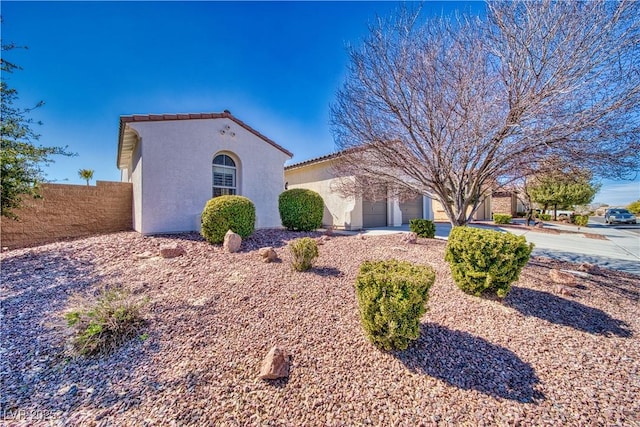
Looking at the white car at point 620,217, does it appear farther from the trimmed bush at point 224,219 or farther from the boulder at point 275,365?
the boulder at point 275,365

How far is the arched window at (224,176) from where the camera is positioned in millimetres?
10312

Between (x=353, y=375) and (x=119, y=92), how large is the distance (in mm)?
12112

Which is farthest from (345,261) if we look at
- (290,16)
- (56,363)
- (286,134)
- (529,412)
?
(286,134)

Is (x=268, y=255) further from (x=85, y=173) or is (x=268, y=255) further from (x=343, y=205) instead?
(x=85, y=173)

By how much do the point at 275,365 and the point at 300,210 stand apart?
7.52 metres

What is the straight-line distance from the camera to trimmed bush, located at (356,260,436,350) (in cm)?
278

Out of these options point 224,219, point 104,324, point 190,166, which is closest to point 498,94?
point 224,219

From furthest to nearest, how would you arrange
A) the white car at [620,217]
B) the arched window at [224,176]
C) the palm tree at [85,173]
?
the palm tree at [85,173] → the white car at [620,217] → the arched window at [224,176]

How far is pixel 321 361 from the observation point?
2.88m

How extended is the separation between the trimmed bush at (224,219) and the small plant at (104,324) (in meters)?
3.84

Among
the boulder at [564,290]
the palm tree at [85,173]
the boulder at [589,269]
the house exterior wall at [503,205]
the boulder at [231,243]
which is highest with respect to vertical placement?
the palm tree at [85,173]

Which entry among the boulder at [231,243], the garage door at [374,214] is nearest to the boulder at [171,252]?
the boulder at [231,243]

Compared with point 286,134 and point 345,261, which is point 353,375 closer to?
point 345,261

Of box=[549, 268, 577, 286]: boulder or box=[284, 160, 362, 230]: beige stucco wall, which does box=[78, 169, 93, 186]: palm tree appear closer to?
box=[284, 160, 362, 230]: beige stucco wall
